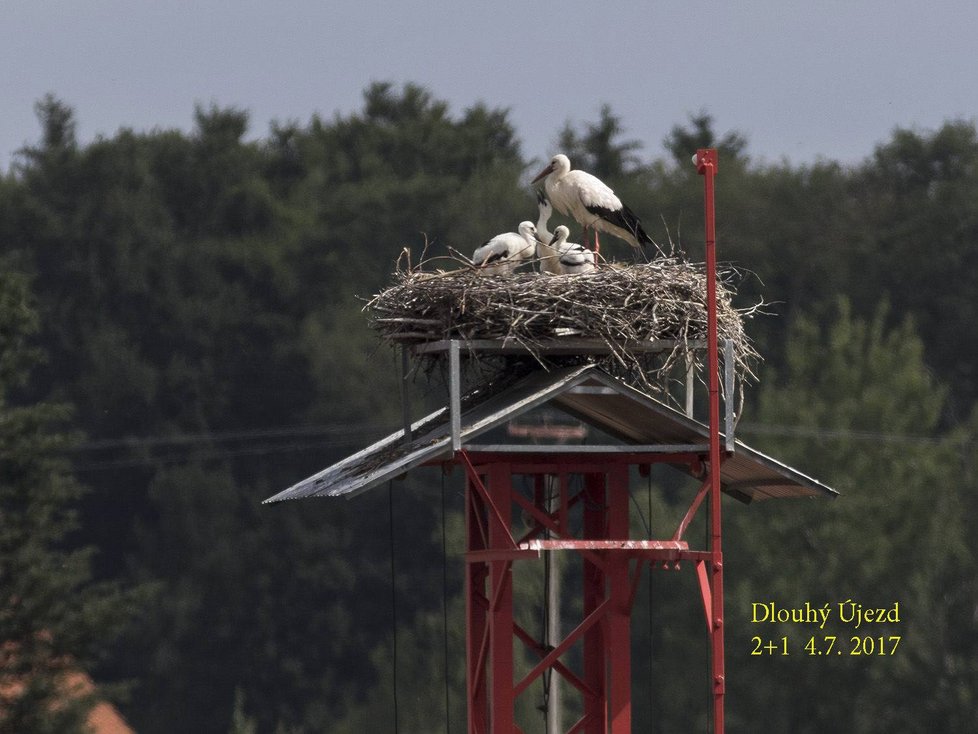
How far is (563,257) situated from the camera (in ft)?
46.7

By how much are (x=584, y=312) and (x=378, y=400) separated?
2878 centimetres

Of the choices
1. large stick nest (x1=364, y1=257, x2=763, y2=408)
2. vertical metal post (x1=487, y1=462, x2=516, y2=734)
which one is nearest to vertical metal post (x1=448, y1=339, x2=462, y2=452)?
large stick nest (x1=364, y1=257, x2=763, y2=408)

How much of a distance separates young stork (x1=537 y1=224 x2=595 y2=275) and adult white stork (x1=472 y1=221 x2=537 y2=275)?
0.10 meters

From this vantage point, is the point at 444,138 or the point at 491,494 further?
the point at 444,138

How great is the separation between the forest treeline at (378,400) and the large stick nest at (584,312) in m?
22.8

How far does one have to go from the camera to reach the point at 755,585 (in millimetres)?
37656

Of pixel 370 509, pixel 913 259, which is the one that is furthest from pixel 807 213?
pixel 370 509

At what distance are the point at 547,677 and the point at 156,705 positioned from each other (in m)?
28.0

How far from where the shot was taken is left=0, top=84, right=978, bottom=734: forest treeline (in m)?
37.8

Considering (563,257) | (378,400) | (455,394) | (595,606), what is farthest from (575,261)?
(378,400)

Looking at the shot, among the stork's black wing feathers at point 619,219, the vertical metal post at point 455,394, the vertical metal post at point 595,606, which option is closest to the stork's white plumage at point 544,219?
the stork's black wing feathers at point 619,219

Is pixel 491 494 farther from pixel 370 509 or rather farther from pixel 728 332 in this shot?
pixel 370 509

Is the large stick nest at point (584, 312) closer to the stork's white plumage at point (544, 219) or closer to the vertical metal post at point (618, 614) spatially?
the vertical metal post at point (618, 614)

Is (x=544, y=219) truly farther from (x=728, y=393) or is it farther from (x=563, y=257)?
(x=728, y=393)
